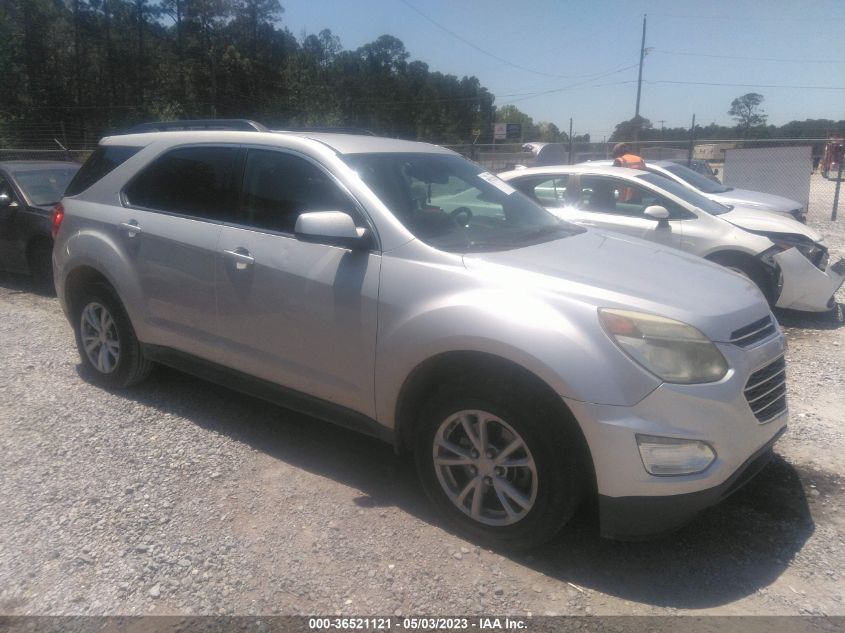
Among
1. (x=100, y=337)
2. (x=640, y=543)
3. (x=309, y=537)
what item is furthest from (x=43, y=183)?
(x=640, y=543)

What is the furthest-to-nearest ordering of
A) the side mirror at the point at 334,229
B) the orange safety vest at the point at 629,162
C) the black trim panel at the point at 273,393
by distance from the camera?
the orange safety vest at the point at 629,162 < the black trim panel at the point at 273,393 < the side mirror at the point at 334,229

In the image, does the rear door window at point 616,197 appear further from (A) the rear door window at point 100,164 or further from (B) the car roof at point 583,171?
(A) the rear door window at point 100,164

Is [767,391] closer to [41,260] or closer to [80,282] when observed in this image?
[80,282]

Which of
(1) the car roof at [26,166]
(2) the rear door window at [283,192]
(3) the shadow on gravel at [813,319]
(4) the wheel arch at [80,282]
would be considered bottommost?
(3) the shadow on gravel at [813,319]

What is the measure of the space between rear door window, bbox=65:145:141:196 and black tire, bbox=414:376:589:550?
9.79 feet

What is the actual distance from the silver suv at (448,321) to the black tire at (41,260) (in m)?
3.58

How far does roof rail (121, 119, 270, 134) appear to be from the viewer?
13.9ft

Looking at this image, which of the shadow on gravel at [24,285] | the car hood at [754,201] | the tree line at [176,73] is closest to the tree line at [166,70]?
the tree line at [176,73]

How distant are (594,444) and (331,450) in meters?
1.93

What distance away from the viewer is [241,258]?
3.67 metres

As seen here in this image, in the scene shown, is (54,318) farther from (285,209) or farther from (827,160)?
(827,160)

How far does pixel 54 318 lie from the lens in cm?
688

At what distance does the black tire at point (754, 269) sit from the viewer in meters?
6.51

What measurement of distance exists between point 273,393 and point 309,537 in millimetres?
926
